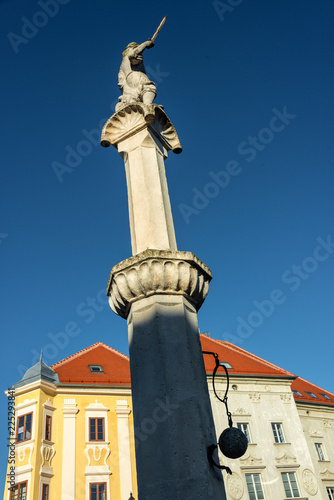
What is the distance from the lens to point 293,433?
86.7ft

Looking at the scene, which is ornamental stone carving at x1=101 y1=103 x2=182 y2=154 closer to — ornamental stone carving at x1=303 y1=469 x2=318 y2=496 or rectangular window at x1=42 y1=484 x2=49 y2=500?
rectangular window at x1=42 y1=484 x2=49 y2=500

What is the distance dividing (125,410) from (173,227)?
67.2 feet

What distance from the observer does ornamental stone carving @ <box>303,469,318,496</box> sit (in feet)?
82.3

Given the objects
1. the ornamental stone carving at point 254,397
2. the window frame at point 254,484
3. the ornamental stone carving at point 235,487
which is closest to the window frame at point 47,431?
the ornamental stone carving at point 235,487

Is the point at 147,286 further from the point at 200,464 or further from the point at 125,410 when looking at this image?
the point at 125,410

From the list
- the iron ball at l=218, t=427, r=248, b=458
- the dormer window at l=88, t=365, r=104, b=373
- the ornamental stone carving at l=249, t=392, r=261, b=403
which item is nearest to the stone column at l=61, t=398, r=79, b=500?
the dormer window at l=88, t=365, r=104, b=373

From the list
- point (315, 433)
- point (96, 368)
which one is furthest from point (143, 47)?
point (315, 433)

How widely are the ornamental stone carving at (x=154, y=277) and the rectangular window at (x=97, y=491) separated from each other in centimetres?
1985

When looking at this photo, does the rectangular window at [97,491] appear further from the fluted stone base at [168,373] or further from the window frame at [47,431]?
the fluted stone base at [168,373]

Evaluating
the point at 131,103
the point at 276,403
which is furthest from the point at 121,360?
the point at 131,103

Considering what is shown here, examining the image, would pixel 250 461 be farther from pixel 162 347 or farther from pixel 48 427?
pixel 162 347

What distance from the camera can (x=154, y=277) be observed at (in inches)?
186

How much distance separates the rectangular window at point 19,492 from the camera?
2053 centimetres

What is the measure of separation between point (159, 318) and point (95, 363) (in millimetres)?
23377
